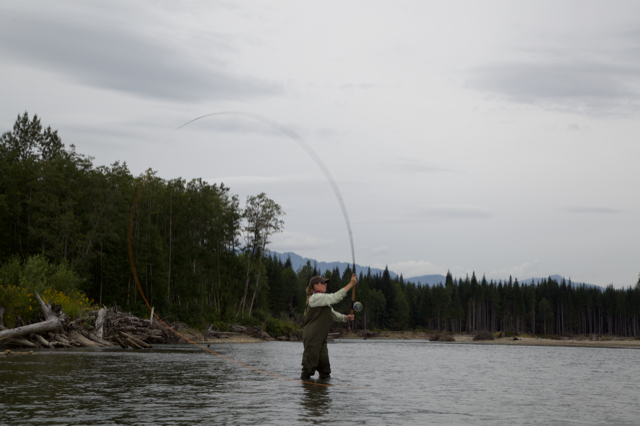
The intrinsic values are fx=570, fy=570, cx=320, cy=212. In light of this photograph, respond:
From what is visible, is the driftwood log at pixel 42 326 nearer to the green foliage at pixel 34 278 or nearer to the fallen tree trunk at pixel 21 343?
the fallen tree trunk at pixel 21 343

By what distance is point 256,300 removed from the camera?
248 feet

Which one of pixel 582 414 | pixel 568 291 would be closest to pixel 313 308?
pixel 582 414

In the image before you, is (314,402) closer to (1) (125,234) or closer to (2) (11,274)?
(2) (11,274)

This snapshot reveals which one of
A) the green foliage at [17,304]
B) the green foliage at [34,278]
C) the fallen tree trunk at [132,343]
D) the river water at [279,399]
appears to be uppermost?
the green foliage at [34,278]

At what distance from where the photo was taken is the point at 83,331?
105 feet

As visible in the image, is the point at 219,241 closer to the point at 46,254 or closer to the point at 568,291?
the point at 46,254

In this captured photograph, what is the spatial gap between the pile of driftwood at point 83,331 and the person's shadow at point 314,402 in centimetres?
1903

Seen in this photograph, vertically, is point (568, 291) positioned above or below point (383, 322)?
above

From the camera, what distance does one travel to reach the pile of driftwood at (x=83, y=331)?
27078 mm

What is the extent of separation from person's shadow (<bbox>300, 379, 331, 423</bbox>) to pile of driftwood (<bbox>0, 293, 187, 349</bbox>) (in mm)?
19029

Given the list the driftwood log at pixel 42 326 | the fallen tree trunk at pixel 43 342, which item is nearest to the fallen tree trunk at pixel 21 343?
the driftwood log at pixel 42 326

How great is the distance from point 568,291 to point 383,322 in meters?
55.2

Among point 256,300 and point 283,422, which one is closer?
point 283,422

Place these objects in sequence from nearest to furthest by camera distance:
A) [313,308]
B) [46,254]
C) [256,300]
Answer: [313,308] < [46,254] < [256,300]
